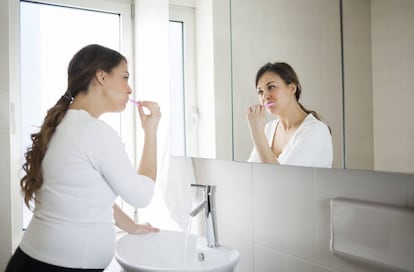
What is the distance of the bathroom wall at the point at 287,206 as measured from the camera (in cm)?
97

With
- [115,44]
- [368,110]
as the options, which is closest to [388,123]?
[368,110]

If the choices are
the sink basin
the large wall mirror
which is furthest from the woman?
the large wall mirror

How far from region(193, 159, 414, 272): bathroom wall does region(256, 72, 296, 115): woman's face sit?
22 centimetres

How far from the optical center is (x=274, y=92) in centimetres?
110

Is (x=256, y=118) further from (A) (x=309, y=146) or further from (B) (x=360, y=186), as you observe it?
(B) (x=360, y=186)

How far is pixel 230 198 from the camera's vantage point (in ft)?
4.83

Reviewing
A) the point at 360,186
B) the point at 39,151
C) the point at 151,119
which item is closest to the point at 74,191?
the point at 39,151

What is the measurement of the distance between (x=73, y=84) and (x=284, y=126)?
78cm

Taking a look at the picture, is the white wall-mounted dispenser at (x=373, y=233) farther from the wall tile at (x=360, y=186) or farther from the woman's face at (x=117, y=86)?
the woman's face at (x=117, y=86)

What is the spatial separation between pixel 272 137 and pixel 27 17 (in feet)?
4.93

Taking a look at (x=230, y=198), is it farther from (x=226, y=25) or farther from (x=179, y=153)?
(x=226, y=25)

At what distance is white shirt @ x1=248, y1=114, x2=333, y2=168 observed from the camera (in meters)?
0.95

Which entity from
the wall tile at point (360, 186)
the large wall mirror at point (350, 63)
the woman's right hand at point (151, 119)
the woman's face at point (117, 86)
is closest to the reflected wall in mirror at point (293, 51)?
the large wall mirror at point (350, 63)

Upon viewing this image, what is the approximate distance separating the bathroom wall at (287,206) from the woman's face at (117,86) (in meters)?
0.46
